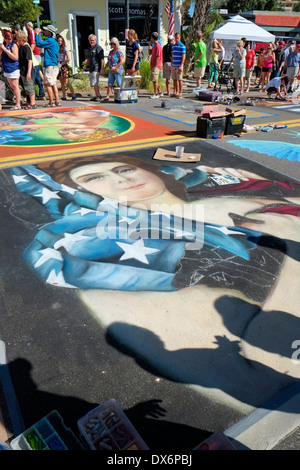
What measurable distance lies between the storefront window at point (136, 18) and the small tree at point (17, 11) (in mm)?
5873

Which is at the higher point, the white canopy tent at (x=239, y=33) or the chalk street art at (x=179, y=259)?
the white canopy tent at (x=239, y=33)

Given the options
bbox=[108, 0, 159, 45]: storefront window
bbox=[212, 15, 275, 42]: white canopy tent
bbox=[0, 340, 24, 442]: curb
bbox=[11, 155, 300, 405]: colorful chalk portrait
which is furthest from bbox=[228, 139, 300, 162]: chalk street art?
bbox=[108, 0, 159, 45]: storefront window

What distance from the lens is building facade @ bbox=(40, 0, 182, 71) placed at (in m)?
16.0

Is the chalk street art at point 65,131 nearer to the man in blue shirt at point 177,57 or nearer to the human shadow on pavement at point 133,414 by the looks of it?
the man in blue shirt at point 177,57

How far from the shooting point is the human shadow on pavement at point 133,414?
193 cm

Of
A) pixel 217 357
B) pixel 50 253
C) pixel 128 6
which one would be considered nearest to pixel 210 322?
pixel 217 357

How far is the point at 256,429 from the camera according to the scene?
198cm

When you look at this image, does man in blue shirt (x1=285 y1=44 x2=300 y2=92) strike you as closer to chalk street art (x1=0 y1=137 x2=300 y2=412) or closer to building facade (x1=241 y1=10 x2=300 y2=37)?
chalk street art (x1=0 y1=137 x2=300 y2=412)

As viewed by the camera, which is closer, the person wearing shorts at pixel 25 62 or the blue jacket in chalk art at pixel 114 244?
the blue jacket in chalk art at pixel 114 244

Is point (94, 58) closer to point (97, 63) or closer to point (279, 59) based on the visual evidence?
point (97, 63)

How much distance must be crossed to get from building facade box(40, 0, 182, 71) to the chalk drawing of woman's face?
43.8 feet

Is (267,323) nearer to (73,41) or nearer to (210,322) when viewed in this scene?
(210,322)

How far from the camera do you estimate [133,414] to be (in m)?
2.05

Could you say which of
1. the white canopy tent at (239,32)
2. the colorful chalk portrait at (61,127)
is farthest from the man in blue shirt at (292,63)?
the colorful chalk portrait at (61,127)
